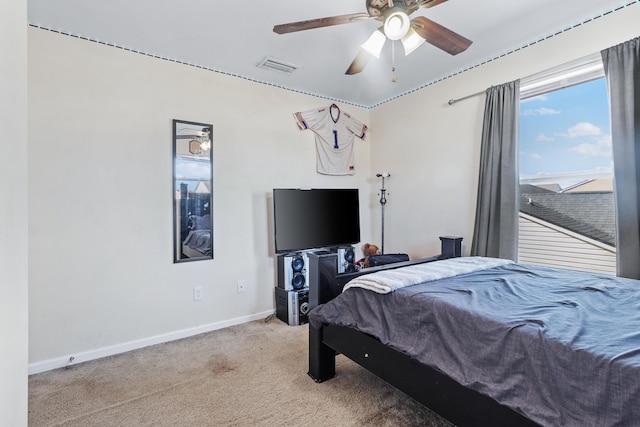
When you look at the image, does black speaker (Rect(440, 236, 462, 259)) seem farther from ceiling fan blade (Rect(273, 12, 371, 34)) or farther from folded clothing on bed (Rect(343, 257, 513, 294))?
ceiling fan blade (Rect(273, 12, 371, 34))

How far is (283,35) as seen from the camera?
254cm

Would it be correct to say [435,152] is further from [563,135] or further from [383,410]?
[383,410]

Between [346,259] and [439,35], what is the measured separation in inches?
92.5

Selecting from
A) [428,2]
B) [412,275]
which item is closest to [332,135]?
[428,2]

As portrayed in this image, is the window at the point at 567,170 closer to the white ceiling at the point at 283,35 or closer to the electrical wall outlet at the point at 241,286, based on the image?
the white ceiling at the point at 283,35

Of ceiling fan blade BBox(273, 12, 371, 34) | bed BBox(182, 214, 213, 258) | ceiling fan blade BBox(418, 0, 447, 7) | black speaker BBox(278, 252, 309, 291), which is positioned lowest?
black speaker BBox(278, 252, 309, 291)

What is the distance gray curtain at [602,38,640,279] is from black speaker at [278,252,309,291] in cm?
250

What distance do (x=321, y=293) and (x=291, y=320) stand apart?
3.97 feet

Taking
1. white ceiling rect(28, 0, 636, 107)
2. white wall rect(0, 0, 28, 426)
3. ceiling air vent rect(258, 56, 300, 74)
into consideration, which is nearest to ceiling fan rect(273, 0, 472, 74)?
white ceiling rect(28, 0, 636, 107)

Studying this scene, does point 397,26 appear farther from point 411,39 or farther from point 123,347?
point 123,347

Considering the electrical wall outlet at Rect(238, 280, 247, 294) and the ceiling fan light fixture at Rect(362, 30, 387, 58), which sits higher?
the ceiling fan light fixture at Rect(362, 30, 387, 58)

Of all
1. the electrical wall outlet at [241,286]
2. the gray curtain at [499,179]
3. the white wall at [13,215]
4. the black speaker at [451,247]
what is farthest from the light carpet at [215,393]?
the gray curtain at [499,179]

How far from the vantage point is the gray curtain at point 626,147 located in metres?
2.04

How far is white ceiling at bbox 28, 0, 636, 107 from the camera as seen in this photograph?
2.16m
